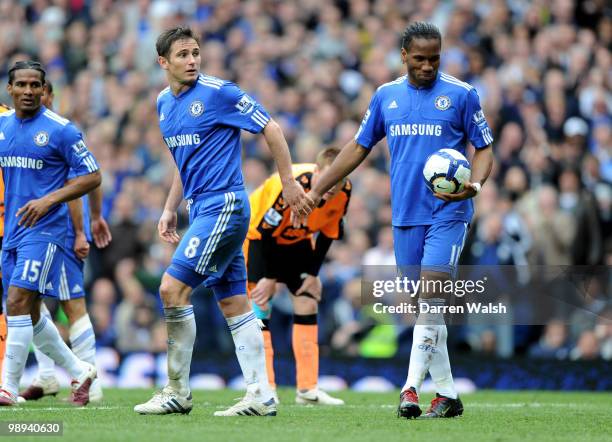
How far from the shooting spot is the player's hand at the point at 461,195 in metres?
8.88

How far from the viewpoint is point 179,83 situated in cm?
916

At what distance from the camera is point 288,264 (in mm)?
11898

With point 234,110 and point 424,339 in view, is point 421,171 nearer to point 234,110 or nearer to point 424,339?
point 424,339

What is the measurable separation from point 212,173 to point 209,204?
0.76 ft

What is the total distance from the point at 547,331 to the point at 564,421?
504cm

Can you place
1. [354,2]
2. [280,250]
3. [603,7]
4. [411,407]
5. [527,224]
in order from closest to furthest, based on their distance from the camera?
[411,407], [280,250], [527,224], [603,7], [354,2]

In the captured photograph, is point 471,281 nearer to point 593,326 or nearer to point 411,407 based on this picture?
point 593,326

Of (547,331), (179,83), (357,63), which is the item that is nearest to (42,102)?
(179,83)

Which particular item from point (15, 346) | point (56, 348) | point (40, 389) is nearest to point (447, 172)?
point (15, 346)

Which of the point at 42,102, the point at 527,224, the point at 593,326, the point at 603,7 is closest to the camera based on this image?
the point at 42,102

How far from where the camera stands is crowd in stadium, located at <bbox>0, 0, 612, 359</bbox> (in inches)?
587

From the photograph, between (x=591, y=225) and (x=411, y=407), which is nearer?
(x=411, y=407)

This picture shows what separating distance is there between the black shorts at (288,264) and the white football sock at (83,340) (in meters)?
1.61

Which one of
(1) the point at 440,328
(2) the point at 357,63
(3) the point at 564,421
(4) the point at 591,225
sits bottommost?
(3) the point at 564,421
